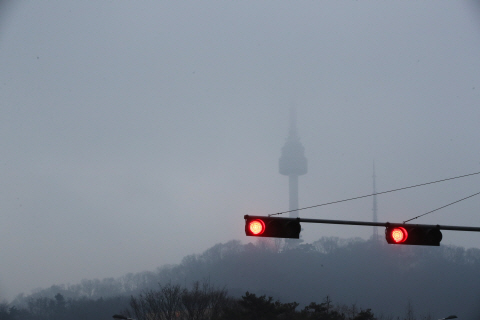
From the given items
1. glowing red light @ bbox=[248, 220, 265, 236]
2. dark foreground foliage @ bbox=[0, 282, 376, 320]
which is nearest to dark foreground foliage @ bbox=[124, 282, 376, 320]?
dark foreground foliage @ bbox=[0, 282, 376, 320]

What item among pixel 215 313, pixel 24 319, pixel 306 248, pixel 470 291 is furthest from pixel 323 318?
pixel 306 248

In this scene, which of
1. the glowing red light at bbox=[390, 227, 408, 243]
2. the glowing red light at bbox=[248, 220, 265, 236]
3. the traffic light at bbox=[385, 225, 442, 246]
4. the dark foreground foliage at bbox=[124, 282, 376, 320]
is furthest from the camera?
the dark foreground foliage at bbox=[124, 282, 376, 320]

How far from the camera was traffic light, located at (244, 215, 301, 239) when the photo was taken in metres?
11.4

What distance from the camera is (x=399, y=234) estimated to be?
11445mm

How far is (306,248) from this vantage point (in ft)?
392

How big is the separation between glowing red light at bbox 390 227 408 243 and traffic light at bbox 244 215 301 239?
6.49 feet

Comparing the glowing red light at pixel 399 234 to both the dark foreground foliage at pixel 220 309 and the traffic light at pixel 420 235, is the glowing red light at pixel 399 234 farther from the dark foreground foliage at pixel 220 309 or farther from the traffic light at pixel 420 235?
the dark foreground foliage at pixel 220 309

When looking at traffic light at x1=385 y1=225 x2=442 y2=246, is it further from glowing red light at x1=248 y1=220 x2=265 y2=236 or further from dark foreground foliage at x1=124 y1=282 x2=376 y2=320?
dark foreground foliage at x1=124 y1=282 x2=376 y2=320

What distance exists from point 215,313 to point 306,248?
77667 millimetres

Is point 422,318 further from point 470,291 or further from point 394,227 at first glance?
point 394,227

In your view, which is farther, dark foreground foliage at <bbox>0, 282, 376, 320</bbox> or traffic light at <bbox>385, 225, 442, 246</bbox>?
dark foreground foliage at <bbox>0, 282, 376, 320</bbox>

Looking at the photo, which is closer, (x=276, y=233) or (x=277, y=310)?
(x=276, y=233)

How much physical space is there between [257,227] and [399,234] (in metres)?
2.98

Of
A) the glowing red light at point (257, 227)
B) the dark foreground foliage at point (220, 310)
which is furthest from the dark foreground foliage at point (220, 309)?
the glowing red light at point (257, 227)
